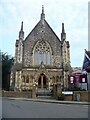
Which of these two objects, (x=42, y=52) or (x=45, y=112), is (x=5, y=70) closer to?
(x=42, y=52)

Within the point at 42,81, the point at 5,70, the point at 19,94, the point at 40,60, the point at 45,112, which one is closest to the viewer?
the point at 45,112

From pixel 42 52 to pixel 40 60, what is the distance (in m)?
1.65

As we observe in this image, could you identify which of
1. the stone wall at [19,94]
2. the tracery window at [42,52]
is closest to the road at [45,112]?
the stone wall at [19,94]

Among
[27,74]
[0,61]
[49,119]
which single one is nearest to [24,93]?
[27,74]

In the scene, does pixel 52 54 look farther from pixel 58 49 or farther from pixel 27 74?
pixel 27 74

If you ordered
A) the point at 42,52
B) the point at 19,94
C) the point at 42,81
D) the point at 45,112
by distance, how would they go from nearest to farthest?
the point at 45,112 → the point at 19,94 → the point at 42,81 → the point at 42,52

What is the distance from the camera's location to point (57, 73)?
4569 centimetres

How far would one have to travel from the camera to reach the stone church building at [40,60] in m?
45.2

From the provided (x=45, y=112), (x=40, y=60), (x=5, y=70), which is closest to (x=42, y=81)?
(x=40, y=60)

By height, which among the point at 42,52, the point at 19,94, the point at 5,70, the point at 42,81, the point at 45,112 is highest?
the point at 42,52

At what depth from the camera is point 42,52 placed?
1875 inches

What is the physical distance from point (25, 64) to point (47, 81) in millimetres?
5313

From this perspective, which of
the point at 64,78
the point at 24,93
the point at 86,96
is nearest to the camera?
the point at 86,96

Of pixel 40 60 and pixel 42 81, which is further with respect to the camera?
pixel 40 60
